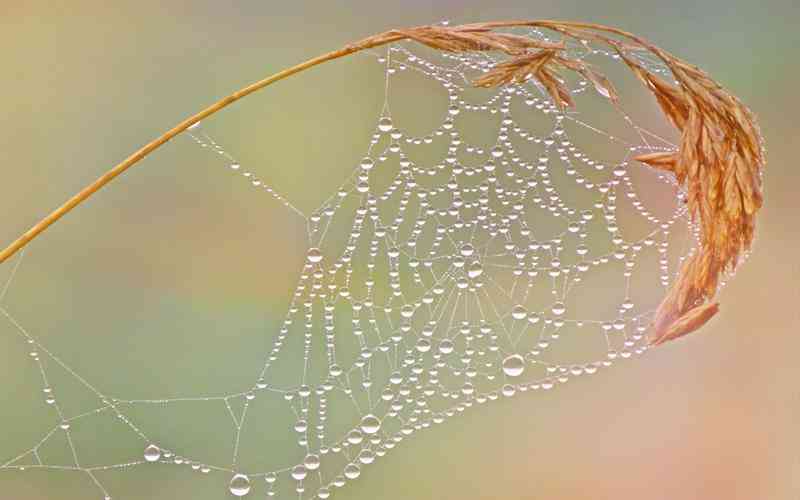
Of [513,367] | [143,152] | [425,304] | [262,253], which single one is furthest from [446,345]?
[143,152]

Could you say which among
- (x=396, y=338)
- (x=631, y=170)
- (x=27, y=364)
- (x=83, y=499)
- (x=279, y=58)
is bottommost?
(x=83, y=499)

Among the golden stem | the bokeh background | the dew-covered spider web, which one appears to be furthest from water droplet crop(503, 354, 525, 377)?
the golden stem

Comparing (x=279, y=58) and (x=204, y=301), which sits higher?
(x=279, y=58)

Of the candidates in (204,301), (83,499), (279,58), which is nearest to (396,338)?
(204,301)

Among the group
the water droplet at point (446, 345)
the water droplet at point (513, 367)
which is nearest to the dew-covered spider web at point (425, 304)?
the water droplet at point (446, 345)

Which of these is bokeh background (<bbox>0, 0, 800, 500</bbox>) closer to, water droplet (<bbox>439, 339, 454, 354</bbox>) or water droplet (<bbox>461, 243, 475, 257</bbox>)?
water droplet (<bbox>439, 339, 454, 354</bbox>)

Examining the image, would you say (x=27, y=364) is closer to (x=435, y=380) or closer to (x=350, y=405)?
(x=350, y=405)

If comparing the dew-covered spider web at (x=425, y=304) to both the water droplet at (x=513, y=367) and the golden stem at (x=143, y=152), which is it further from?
the golden stem at (x=143, y=152)
